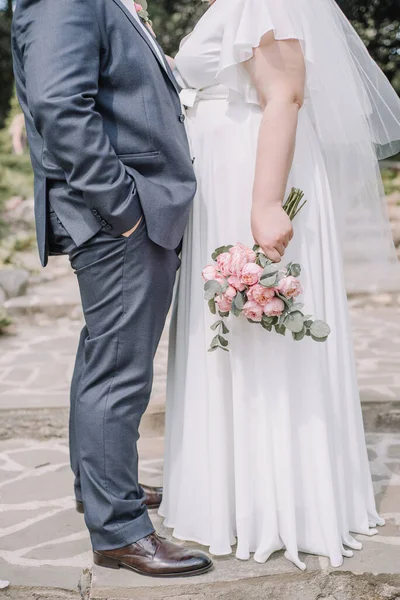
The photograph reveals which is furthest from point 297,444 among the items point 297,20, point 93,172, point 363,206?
point 297,20

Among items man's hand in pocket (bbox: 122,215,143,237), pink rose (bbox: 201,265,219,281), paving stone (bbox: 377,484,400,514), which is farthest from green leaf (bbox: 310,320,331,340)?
paving stone (bbox: 377,484,400,514)

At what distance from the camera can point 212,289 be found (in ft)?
7.38

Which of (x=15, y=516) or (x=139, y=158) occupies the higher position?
(x=139, y=158)

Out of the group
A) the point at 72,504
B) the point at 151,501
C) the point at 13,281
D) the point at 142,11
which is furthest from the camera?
the point at 13,281

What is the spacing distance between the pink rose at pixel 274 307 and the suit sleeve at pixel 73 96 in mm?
498

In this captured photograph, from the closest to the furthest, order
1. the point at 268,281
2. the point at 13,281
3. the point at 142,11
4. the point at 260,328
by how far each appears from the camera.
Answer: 1. the point at 268,281
2. the point at 260,328
3. the point at 142,11
4. the point at 13,281

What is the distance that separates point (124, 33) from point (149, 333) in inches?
33.9

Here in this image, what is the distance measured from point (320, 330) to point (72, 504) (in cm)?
142

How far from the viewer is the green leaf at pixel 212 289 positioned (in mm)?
2246

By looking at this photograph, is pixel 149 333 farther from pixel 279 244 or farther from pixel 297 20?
pixel 297 20

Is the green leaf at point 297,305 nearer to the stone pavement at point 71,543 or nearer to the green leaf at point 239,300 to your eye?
the green leaf at point 239,300

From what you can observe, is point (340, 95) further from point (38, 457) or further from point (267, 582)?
point (38, 457)

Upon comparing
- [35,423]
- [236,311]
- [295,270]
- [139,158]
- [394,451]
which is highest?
[139,158]

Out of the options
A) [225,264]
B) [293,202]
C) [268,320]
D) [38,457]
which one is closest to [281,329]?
[268,320]
